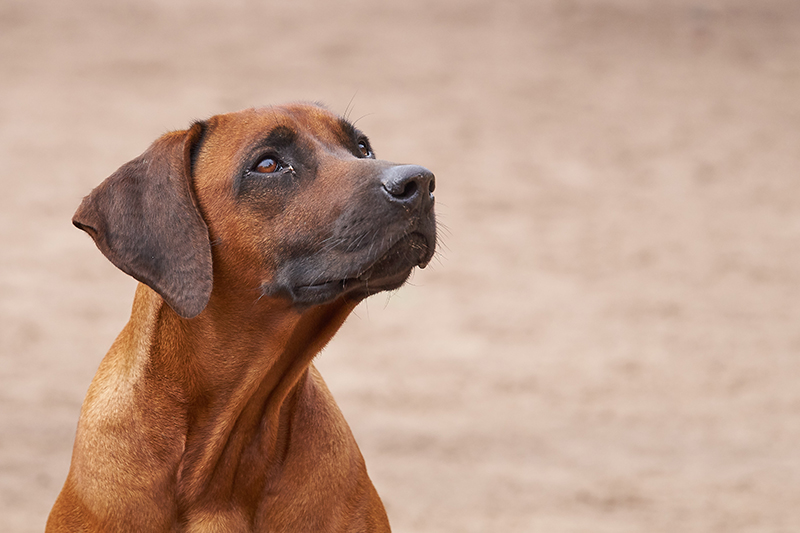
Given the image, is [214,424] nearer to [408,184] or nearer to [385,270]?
[385,270]

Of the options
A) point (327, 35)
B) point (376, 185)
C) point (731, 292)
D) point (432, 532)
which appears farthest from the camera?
point (327, 35)

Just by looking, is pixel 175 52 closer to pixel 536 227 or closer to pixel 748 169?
pixel 536 227

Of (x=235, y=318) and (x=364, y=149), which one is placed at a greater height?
(x=364, y=149)

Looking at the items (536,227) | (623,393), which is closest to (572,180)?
(536,227)

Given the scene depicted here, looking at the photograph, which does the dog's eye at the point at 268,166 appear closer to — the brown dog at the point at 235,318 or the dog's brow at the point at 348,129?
the brown dog at the point at 235,318

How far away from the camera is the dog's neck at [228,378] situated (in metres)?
3.24

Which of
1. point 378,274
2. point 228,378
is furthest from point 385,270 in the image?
point 228,378

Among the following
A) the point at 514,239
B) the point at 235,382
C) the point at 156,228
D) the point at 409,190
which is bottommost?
the point at 235,382

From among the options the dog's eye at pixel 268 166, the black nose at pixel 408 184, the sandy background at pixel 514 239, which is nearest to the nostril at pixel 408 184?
the black nose at pixel 408 184

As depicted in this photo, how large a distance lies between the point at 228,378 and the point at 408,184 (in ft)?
2.98

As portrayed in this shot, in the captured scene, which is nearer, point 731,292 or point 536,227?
point 731,292

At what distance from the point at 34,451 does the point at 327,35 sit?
11.0 meters

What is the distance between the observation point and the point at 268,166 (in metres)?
3.31

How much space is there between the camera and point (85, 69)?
606 inches
